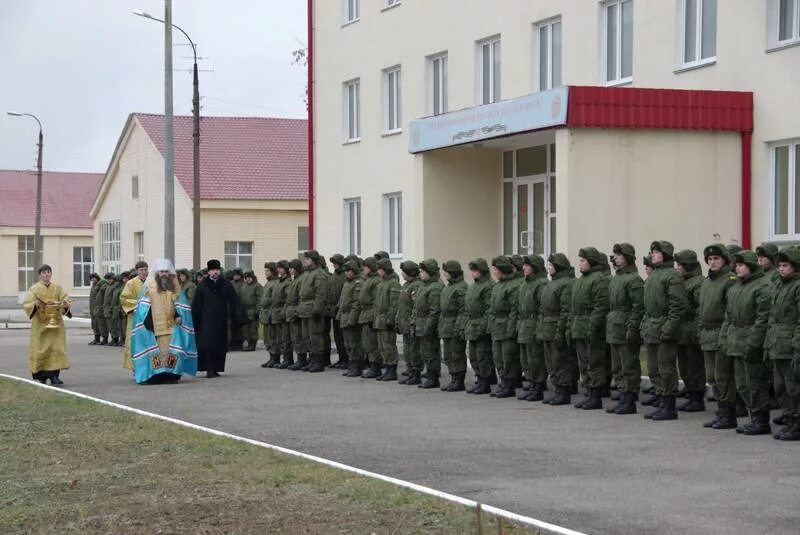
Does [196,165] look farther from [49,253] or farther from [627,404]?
[49,253]

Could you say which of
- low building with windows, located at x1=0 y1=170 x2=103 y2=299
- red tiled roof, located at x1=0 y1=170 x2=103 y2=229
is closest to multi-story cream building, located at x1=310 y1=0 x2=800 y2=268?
low building with windows, located at x1=0 y1=170 x2=103 y2=299

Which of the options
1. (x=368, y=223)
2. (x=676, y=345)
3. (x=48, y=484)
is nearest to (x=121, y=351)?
(x=368, y=223)

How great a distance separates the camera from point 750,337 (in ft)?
44.0

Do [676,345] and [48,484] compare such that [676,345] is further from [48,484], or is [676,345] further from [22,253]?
[22,253]

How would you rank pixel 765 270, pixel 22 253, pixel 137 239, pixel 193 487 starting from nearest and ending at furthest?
pixel 193 487 < pixel 765 270 < pixel 137 239 < pixel 22 253

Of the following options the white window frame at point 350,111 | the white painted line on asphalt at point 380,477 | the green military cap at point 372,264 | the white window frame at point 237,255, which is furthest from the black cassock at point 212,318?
the white window frame at point 237,255

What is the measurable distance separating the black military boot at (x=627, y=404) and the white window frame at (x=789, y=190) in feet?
22.3

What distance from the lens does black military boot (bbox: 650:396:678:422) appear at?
48.4 feet

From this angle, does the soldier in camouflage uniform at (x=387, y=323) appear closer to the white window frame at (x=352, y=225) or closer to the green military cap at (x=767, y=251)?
the green military cap at (x=767, y=251)

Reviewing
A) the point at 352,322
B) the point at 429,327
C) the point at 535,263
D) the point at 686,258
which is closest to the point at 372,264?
the point at 352,322

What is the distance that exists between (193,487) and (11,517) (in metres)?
1.50

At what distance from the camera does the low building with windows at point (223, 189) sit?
5297cm

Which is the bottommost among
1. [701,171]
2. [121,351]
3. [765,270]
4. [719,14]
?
[121,351]

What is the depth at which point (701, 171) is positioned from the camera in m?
22.1
